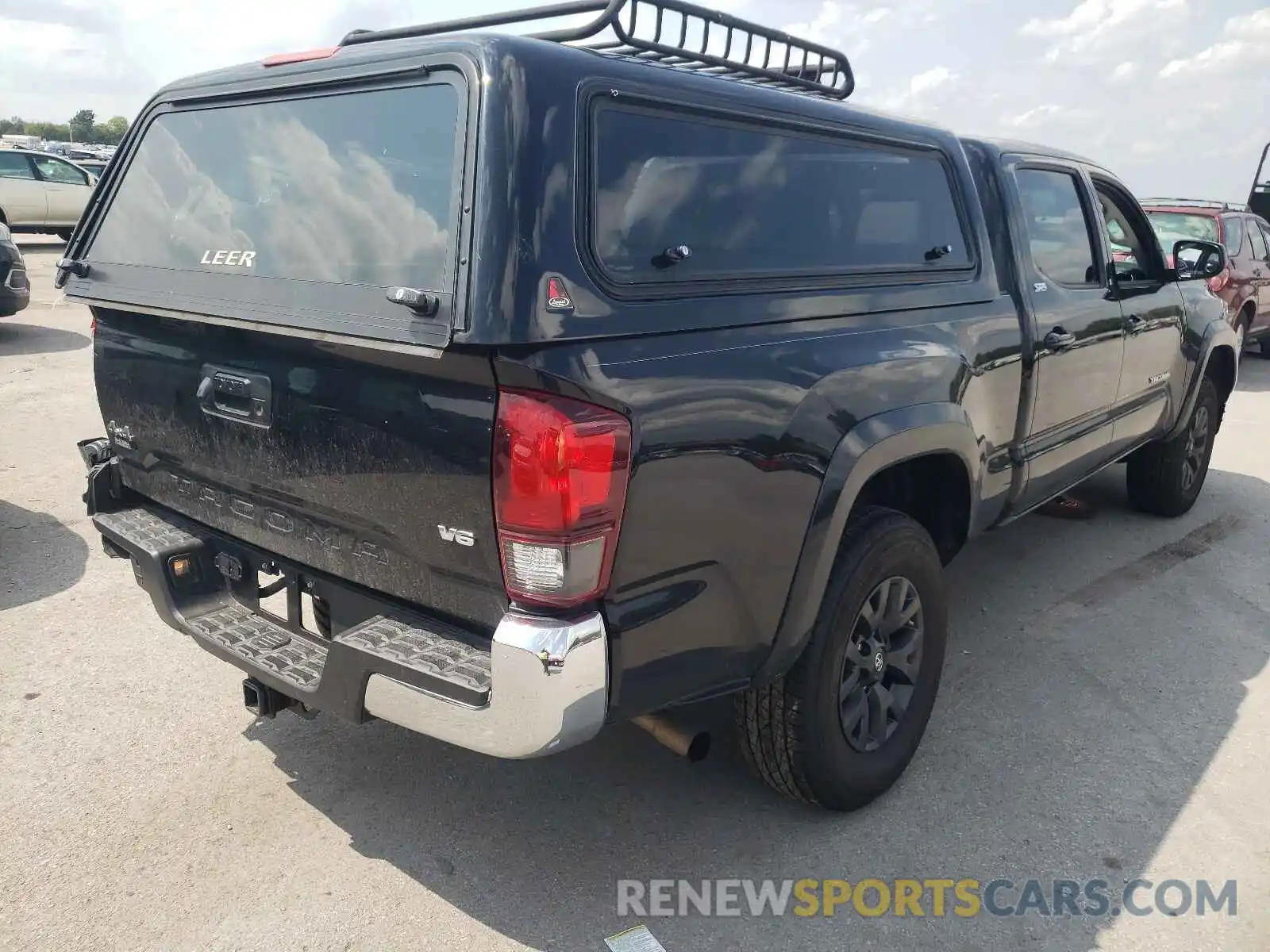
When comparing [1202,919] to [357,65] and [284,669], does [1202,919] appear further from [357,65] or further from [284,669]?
[357,65]

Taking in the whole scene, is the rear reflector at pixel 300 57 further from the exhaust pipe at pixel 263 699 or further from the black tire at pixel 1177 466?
the black tire at pixel 1177 466

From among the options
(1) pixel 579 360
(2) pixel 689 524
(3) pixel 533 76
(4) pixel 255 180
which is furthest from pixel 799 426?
(4) pixel 255 180

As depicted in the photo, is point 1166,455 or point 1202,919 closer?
point 1202,919

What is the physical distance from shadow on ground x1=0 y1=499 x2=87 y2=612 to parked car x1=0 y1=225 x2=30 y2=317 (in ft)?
14.1

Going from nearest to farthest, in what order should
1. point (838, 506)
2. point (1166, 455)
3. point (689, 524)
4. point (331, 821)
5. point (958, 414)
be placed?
point (689, 524) < point (838, 506) < point (331, 821) < point (958, 414) < point (1166, 455)

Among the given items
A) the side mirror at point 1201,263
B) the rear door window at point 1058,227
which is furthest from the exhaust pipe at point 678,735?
the side mirror at point 1201,263

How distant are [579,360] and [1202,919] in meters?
2.20

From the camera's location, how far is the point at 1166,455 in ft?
18.4

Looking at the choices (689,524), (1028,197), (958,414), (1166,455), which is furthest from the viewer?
(1166,455)

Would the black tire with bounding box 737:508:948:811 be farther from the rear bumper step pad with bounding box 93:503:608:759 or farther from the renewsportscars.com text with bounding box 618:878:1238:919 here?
the rear bumper step pad with bounding box 93:503:608:759

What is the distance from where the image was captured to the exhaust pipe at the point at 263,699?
2.67 m

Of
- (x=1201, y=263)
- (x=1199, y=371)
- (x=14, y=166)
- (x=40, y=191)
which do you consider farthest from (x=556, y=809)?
(x=14, y=166)

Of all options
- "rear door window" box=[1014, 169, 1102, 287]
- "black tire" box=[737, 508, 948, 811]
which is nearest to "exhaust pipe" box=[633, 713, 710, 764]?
"black tire" box=[737, 508, 948, 811]

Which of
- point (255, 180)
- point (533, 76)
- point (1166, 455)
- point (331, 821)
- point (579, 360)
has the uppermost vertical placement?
point (533, 76)
